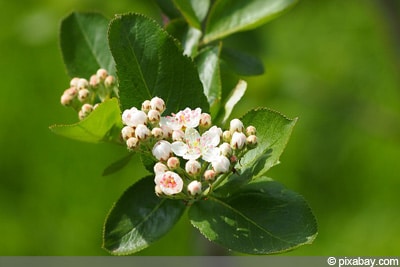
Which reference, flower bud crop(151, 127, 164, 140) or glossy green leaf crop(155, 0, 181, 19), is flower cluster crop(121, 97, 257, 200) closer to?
flower bud crop(151, 127, 164, 140)

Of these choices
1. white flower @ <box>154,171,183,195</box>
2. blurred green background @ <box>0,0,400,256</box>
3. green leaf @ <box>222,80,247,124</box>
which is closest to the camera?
white flower @ <box>154,171,183,195</box>

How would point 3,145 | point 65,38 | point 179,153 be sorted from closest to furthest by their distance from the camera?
1. point 179,153
2. point 65,38
3. point 3,145

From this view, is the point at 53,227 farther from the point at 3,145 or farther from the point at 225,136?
the point at 225,136

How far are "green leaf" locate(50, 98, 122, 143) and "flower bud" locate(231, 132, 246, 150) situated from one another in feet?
0.57

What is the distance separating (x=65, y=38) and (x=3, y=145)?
1.69m

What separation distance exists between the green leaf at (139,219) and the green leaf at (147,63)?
137 mm

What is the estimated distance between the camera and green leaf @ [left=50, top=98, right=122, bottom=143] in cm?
97

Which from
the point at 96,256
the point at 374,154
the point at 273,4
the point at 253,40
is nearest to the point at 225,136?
the point at 273,4

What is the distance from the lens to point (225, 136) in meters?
1.00

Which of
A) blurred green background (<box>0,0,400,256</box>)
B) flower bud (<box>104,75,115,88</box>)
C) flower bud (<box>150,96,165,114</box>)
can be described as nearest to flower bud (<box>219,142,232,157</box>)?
flower bud (<box>150,96,165,114</box>)

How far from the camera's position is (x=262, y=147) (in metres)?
0.98

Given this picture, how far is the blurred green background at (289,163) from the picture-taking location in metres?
2.59

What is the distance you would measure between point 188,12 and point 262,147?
1.02 ft

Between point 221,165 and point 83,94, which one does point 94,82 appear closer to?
point 83,94
